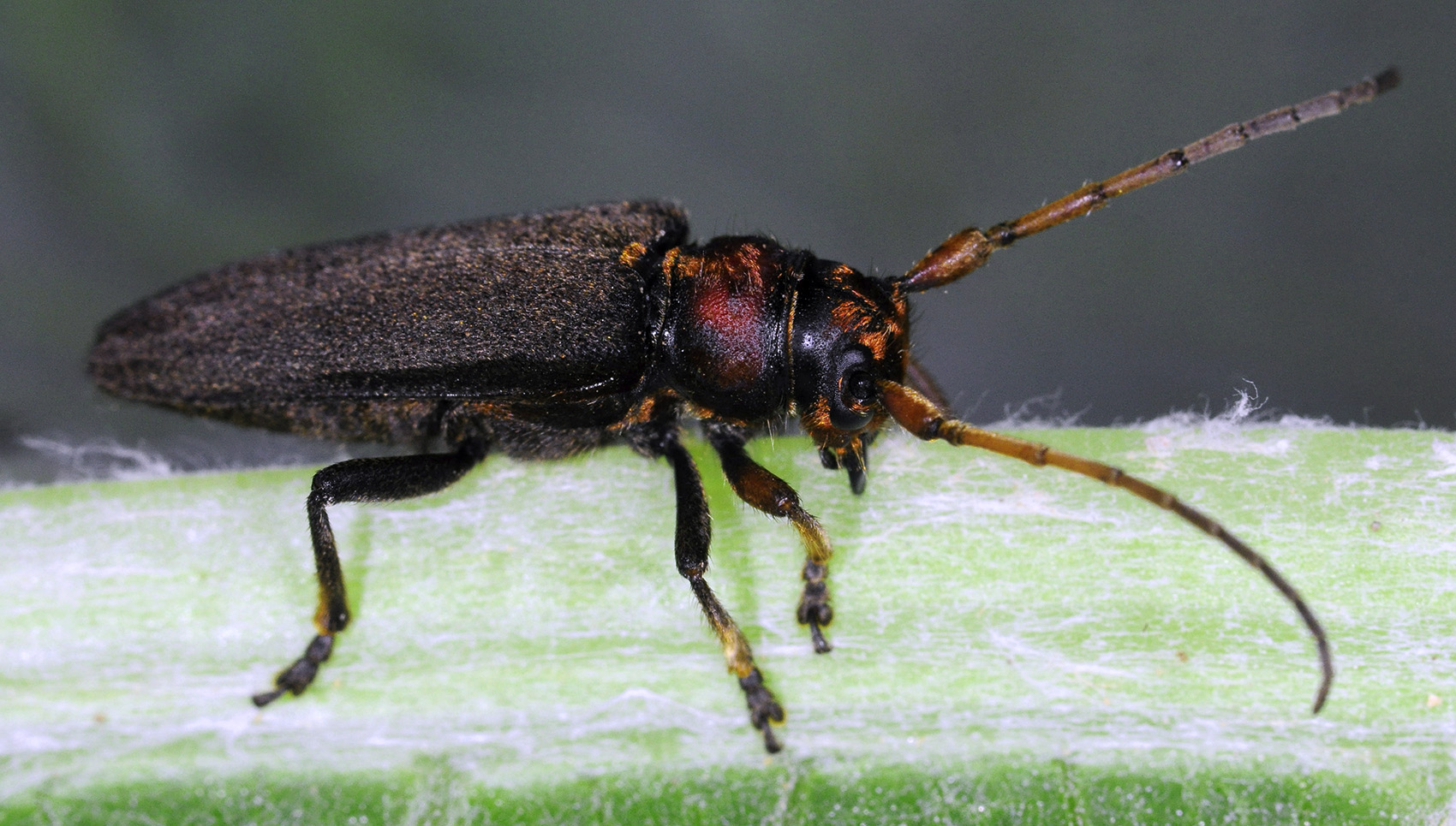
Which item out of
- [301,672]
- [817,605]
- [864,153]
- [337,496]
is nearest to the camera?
[817,605]

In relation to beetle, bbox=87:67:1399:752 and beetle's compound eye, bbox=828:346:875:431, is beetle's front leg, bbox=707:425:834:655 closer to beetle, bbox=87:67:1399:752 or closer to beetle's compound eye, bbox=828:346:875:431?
beetle, bbox=87:67:1399:752

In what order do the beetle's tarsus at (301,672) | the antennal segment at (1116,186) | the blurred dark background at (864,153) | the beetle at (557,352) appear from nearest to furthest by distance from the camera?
the antennal segment at (1116,186) → the beetle's tarsus at (301,672) → the beetle at (557,352) → the blurred dark background at (864,153)

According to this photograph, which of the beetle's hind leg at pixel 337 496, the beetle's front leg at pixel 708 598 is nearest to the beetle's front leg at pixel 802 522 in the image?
the beetle's front leg at pixel 708 598

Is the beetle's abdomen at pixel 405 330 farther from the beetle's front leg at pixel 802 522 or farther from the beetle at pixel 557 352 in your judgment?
the beetle's front leg at pixel 802 522

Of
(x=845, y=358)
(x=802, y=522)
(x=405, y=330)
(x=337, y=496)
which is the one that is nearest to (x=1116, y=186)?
(x=845, y=358)

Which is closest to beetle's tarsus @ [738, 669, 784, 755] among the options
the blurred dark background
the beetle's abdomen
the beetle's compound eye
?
the beetle's compound eye

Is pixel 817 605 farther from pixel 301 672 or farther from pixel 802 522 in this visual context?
pixel 301 672

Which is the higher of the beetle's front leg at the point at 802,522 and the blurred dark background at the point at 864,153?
the blurred dark background at the point at 864,153
